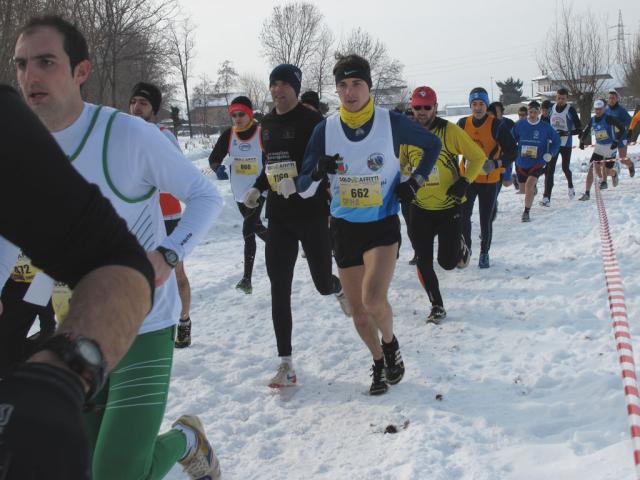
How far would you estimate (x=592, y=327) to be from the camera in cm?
464

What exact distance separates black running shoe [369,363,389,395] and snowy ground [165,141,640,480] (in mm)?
61

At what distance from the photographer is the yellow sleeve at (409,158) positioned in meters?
5.34

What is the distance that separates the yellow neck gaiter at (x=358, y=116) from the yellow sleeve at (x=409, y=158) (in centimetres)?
148

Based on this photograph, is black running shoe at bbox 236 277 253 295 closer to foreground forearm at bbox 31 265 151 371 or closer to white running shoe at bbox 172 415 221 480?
white running shoe at bbox 172 415 221 480

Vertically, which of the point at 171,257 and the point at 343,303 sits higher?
the point at 171,257

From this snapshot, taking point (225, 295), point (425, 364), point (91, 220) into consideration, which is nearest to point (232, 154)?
point (225, 295)

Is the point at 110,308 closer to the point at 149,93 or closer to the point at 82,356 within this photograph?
the point at 82,356

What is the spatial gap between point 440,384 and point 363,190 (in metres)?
1.42

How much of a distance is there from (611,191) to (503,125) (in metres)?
5.88

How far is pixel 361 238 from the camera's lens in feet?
12.8

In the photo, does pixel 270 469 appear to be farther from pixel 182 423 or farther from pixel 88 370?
pixel 88 370

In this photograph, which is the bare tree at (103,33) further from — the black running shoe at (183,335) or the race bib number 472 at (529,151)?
the race bib number 472 at (529,151)

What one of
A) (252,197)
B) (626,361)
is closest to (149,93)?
(252,197)

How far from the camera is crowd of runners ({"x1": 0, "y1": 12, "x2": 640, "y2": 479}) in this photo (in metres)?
1.68
